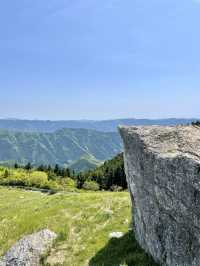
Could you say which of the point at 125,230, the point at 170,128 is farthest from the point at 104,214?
the point at 170,128

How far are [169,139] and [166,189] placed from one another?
8.90 ft

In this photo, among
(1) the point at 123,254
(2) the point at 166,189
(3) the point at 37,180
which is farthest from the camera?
(3) the point at 37,180

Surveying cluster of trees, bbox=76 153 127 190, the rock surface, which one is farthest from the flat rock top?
cluster of trees, bbox=76 153 127 190

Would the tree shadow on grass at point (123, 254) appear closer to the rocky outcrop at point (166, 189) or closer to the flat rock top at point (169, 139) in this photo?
the rocky outcrop at point (166, 189)

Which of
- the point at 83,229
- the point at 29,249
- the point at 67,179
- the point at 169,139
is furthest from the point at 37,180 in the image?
the point at 169,139

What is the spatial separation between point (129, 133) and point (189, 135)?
3505 mm

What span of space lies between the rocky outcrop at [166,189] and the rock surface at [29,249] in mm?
6915

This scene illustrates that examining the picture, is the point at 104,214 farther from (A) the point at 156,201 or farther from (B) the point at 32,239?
(A) the point at 156,201

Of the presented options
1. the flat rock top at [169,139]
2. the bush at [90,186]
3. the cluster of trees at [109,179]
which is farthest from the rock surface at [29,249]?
the cluster of trees at [109,179]

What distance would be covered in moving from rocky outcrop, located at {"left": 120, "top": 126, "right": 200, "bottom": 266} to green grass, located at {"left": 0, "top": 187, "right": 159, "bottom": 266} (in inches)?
61.6

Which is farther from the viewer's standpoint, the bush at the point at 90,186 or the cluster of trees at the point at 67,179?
the bush at the point at 90,186

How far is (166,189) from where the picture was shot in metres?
15.5

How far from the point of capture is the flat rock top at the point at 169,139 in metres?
15.4

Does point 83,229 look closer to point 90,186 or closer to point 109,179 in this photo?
point 90,186
